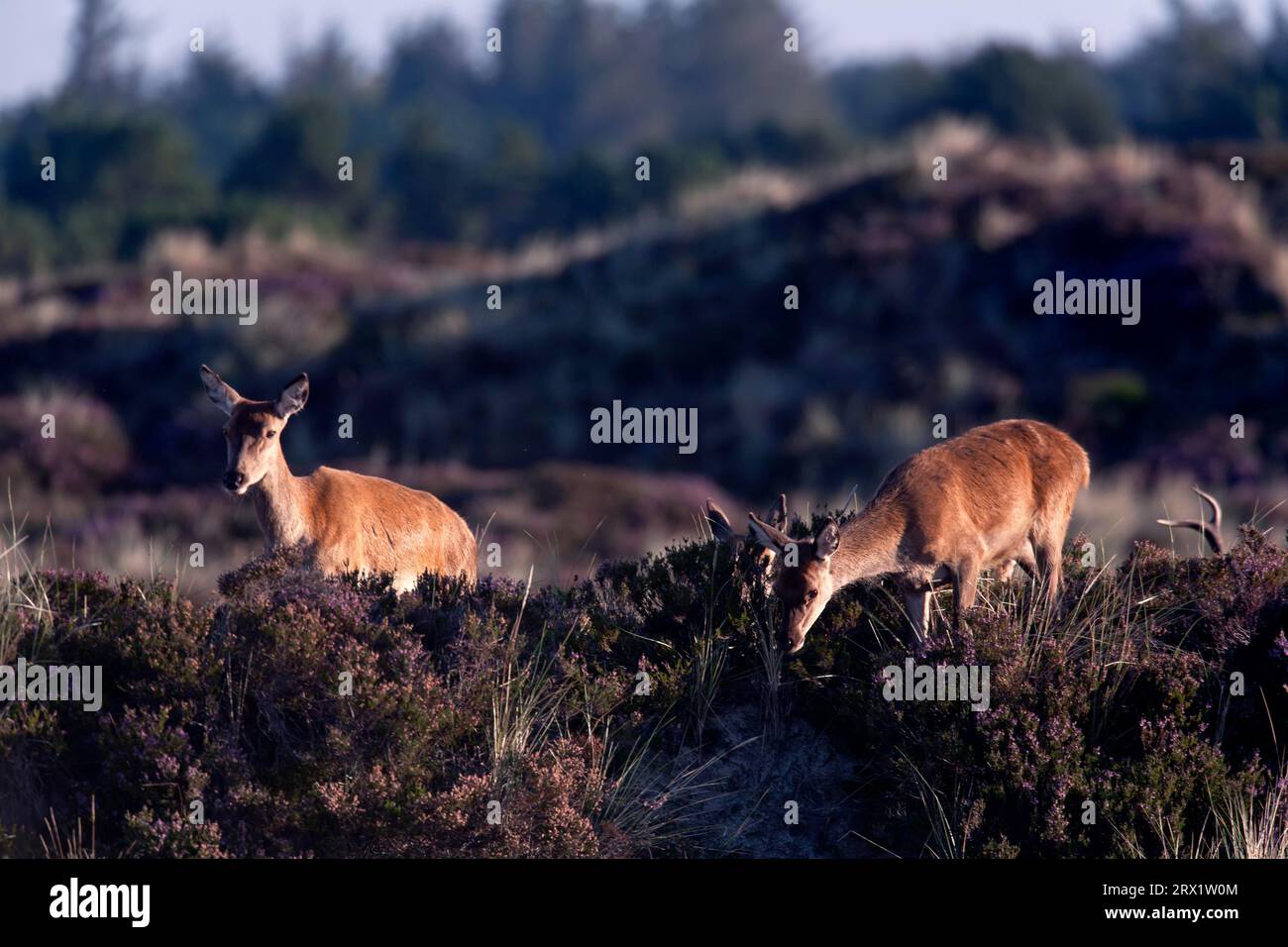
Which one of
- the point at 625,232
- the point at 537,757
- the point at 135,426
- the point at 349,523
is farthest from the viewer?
the point at 625,232

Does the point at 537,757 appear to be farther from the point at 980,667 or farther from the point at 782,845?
the point at 980,667

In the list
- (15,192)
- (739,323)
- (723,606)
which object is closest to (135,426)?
(739,323)

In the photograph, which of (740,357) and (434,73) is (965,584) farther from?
(434,73)

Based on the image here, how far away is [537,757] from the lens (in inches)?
386

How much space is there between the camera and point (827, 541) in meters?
9.91

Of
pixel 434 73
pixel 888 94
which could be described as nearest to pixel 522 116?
pixel 434 73

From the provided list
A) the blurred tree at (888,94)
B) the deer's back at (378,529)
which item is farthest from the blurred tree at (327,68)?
the deer's back at (378,529)

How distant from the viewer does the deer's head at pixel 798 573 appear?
9.88 m

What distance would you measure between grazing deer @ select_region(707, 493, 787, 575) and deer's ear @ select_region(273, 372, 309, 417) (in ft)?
9.76

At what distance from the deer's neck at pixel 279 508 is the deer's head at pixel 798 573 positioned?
367 cm

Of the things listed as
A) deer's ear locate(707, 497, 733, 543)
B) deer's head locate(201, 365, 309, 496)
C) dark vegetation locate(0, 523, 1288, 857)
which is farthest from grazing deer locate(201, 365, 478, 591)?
deer's ear locate(707, 497, 733, 543)

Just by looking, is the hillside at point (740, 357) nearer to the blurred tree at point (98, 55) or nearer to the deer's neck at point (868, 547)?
the deer's neck at point (868, 547)

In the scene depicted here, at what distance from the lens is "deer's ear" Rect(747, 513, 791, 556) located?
9.87 metres
